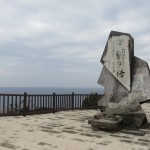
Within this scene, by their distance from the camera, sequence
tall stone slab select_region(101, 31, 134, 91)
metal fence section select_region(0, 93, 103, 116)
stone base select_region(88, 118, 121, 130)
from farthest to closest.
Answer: metal fence section select_region(0, 93, 103, 116) < tall stone slab select_region(101, 31, 134, 91) < stone base select_region(88, 118, 121, 130)

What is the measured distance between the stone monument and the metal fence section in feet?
11.4

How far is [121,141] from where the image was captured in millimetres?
7473

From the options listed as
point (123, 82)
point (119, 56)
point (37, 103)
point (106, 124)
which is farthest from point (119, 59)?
point (37, 103)

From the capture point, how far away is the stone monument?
950 centimetres

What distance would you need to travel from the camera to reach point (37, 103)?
13.1 m

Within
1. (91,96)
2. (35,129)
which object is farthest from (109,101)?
(91,96)

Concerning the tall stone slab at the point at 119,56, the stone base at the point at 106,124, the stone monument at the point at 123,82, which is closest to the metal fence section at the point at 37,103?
the stone monument at the point at 123,82

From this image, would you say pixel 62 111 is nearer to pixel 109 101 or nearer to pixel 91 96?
pixel 91 96

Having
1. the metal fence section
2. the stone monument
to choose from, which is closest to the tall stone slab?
the stone monument

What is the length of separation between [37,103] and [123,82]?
4626 millimetres

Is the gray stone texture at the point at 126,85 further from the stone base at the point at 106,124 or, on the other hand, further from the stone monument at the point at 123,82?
the stone base at the point at 106,124

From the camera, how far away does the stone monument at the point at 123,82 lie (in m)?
9.50

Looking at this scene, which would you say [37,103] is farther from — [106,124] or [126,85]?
[106,124]

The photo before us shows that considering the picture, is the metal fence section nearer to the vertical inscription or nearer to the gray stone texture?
the gray stone texture
